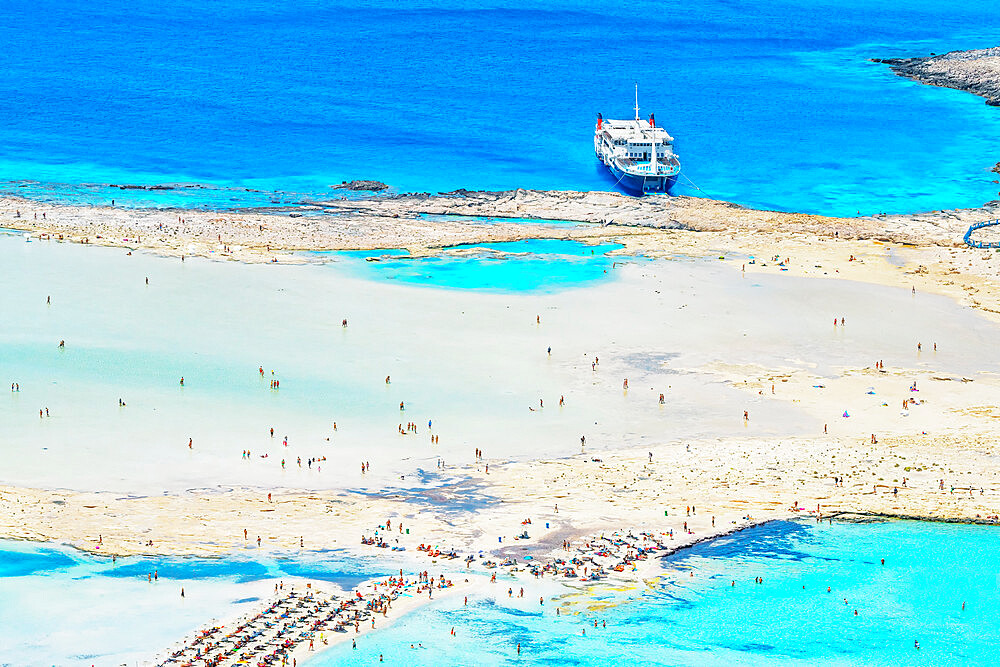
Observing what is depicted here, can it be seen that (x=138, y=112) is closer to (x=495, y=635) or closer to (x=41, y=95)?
(x=41, y=95)

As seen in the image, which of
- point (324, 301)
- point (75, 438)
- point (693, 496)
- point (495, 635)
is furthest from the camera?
point (324, 301)

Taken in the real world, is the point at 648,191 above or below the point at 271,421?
above

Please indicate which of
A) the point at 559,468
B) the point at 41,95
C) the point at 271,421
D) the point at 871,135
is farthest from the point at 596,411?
the point at 41,95

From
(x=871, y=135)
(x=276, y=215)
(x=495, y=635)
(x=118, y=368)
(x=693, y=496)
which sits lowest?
(x=495, y=635)

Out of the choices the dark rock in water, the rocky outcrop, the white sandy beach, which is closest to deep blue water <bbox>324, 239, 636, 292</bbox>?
the white sandy beach

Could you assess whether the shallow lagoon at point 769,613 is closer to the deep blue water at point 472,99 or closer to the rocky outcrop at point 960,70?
the deep blue water at point 472,99
